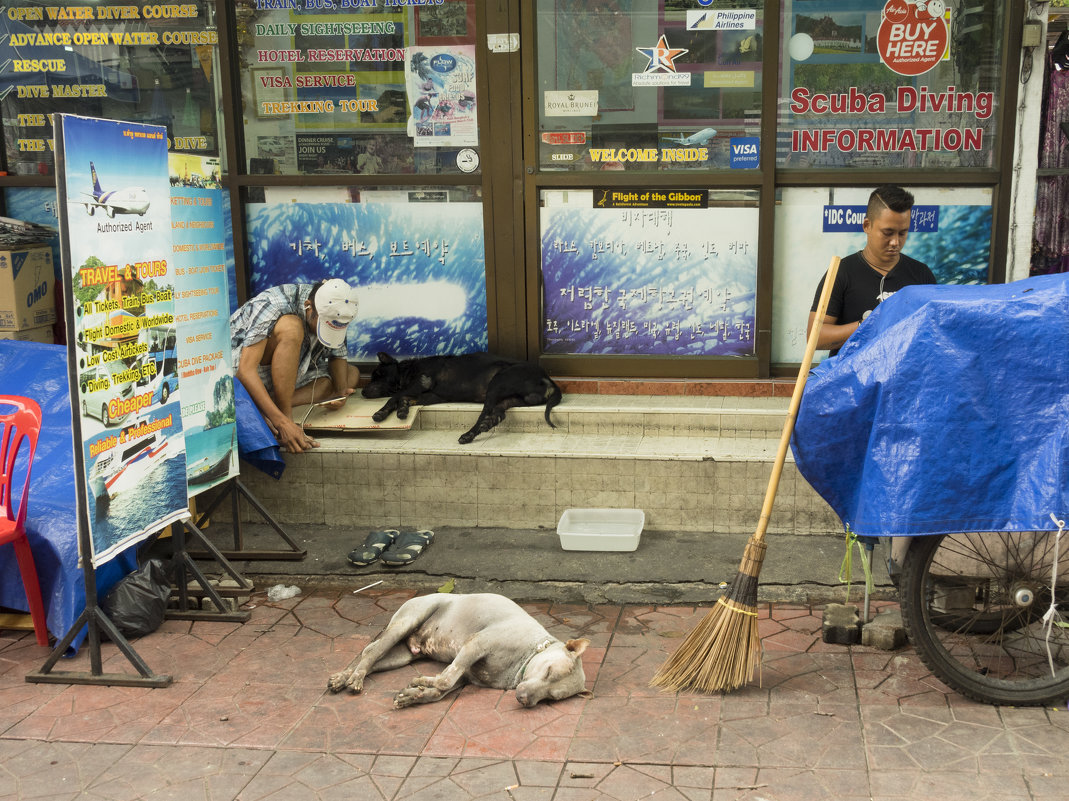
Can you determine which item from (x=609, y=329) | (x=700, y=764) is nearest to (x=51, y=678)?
(x=700, y=764)

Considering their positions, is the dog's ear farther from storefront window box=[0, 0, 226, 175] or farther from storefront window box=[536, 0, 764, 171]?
storefront window box=[0, 0, 226, 175]

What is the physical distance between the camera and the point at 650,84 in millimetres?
6652

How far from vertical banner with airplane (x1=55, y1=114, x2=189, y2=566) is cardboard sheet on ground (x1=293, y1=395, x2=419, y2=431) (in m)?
1.54

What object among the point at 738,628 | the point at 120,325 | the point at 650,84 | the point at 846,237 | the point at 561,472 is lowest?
the point at 738,628

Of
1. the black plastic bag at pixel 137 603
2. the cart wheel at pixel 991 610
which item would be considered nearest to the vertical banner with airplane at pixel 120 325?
the black plastic bag at pixel 137 603

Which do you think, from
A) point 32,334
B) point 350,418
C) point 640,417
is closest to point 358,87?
point 350,418

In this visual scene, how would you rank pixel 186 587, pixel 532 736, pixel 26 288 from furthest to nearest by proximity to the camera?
pixel 26 288, pixel 186 587, pixel 532 736

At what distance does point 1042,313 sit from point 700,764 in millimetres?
2072

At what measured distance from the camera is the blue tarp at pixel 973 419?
3.79 metres

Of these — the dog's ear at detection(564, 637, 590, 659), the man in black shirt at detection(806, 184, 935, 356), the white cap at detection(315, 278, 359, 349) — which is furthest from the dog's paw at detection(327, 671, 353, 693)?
the man in black shirt at detection(806, 184, 935, 356)

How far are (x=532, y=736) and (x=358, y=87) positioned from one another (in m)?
4.65

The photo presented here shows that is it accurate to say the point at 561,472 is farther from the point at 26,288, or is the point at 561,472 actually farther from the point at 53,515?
the point at 26,288

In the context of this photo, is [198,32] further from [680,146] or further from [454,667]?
[454,667]

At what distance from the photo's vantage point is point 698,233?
678cm
